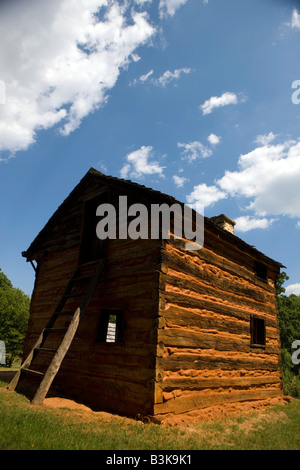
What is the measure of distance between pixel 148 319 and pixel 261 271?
6970 millimetres

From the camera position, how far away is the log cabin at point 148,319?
22.3ft

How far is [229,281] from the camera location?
955 centimetres

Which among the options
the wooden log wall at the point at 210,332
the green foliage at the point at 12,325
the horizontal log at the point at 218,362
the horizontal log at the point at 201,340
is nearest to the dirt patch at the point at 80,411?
the wooden log wall at the point at 210,332

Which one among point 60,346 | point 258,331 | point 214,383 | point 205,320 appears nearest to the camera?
point 60,346

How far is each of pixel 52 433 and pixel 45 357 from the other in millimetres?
5639

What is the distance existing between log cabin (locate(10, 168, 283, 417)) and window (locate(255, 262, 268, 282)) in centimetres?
9

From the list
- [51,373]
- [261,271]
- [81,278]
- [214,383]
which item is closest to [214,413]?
[214,383]

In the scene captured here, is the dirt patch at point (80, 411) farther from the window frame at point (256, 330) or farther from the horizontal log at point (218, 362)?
the window frame at point (256, 330)

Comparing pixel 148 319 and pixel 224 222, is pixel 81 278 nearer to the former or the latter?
pixel 148 319

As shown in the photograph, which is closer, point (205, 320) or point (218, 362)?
point (205, 320)

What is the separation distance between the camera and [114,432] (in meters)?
5.45

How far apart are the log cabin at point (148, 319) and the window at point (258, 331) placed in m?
0.04

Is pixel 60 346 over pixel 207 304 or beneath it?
beneath

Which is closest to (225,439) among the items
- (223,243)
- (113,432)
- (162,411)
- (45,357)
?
(162,411)
